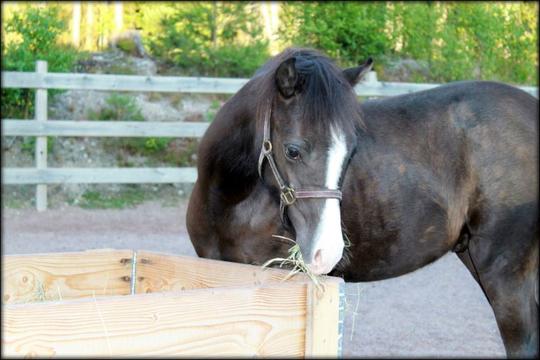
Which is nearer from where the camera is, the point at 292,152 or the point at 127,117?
the point at 292,152

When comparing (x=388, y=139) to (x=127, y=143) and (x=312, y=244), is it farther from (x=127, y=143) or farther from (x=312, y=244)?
(x=127, y=143)

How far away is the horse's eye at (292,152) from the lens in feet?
9.78

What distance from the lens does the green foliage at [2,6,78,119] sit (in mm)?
10039

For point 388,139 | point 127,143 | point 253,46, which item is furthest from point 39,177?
point 388,139

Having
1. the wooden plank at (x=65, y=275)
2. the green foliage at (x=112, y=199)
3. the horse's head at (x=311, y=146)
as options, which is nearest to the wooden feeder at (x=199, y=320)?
the wooden plank at (x=65, y=275)

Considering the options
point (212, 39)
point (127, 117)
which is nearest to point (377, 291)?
point (127, 117)

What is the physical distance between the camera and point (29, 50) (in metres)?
10.6

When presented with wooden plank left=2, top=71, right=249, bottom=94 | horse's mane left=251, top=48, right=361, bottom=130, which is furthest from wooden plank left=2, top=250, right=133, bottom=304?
wooden plank left=2, top=71, right=249, bottom=94

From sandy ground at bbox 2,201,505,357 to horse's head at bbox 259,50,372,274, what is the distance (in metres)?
0.37

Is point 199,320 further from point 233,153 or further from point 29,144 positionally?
point 29,144

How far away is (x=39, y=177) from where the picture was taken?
8836 millimetres

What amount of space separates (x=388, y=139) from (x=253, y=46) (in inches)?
367

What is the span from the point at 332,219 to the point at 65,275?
1.22 metres

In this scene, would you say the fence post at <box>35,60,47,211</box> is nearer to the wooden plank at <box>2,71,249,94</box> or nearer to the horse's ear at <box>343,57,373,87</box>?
the wooden plank at <box>2,71,249,94</box>
